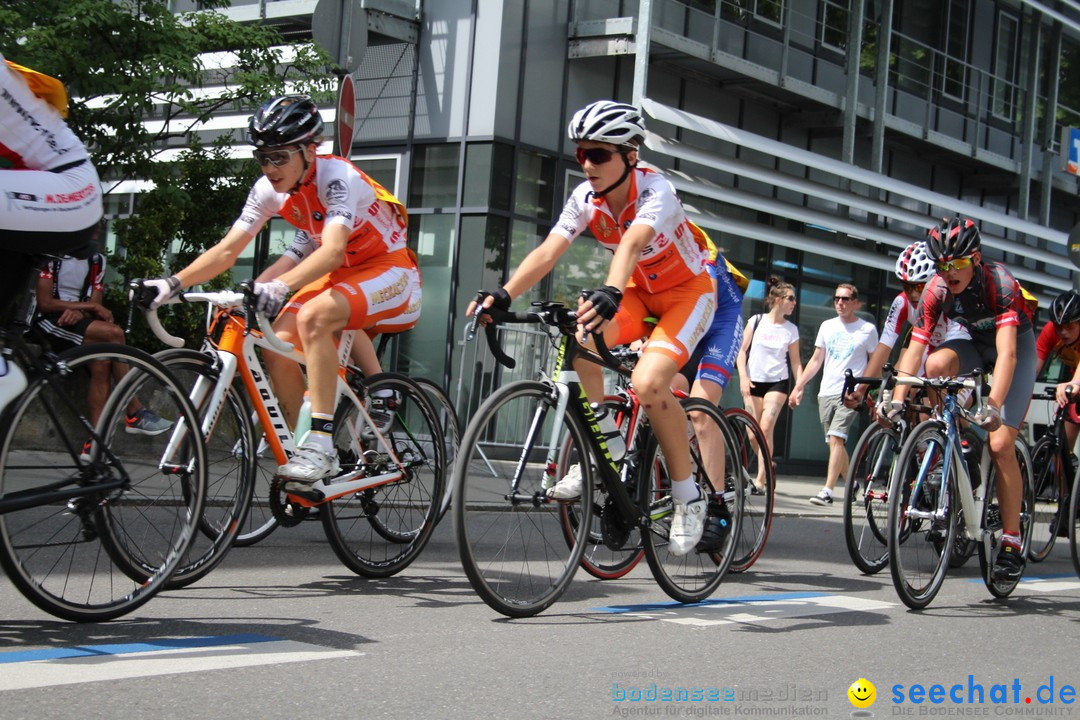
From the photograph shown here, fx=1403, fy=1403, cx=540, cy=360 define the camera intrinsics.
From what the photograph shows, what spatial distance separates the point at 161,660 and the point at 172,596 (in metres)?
1.28

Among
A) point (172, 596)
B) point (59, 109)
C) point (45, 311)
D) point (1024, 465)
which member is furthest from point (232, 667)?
point (45, 311)

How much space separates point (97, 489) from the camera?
466cm

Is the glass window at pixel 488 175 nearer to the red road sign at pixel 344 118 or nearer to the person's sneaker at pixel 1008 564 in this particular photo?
the red road sign at pixel 344 118

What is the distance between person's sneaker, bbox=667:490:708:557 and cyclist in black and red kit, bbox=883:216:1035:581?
1.79m

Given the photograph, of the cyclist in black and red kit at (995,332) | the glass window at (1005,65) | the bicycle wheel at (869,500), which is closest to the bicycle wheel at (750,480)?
the bicycle wheel at (869,500)

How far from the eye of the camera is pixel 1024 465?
7.79 metres

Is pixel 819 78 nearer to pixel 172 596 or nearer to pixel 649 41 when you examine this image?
pixel 649 41

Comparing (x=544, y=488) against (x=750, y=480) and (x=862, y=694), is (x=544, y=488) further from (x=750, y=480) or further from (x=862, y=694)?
(x=750, y=480)

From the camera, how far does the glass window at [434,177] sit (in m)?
16.7

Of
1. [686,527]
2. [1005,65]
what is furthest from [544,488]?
[1005,65]

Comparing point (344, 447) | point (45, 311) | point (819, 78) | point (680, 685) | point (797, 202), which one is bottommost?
point (680, 685)

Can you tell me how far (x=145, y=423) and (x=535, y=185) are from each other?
12.2 metres

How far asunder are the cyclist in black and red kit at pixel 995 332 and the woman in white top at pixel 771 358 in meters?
5.56

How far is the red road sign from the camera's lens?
9.96 m
